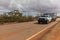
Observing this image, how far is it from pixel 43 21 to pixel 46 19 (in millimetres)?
841

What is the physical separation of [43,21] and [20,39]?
28.2 meters

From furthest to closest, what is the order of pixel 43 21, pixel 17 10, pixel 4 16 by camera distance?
pixel 17 10
pixel 4 16
pixel 43 21

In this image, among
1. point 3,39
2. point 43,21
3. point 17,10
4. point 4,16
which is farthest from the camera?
point 17,10

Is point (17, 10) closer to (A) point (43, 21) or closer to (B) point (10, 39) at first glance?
(A) point (43, 21)

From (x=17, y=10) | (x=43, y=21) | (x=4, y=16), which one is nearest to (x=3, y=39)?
(x=43, y=21)

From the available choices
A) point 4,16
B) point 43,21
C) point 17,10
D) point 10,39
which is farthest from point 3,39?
point 17,10

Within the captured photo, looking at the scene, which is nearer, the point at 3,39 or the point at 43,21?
the point at 3,39

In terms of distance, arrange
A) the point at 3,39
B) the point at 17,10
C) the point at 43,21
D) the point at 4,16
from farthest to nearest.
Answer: the point at 17,10, the point at 4,16, the point at 43,21, the point at 3,39

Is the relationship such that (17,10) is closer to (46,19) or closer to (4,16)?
(4,16)

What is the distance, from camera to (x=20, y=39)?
530 inches

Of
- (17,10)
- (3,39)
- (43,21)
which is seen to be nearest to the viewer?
(3,39)

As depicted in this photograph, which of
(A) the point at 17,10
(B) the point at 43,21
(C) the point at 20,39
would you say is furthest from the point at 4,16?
(C) the point at 20,39

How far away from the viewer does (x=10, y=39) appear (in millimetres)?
13297

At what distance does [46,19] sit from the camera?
41656 millimetres
